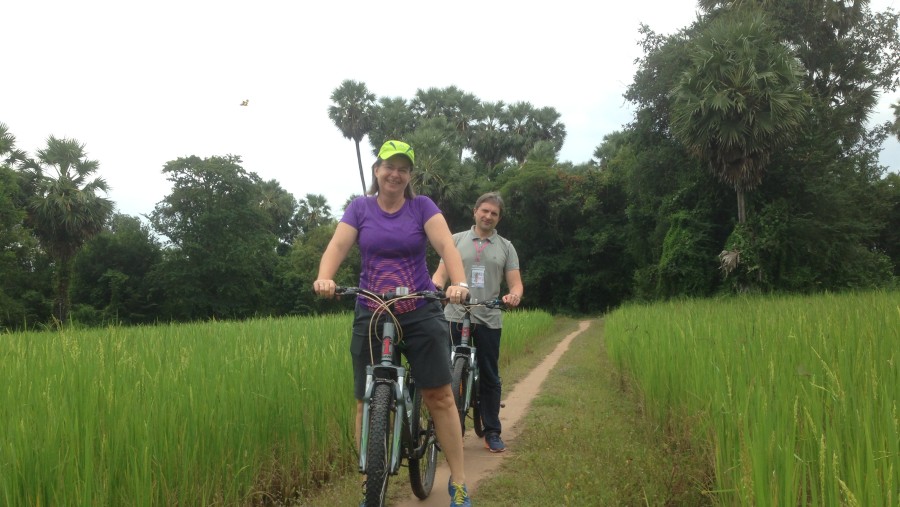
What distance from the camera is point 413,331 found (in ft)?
11.0

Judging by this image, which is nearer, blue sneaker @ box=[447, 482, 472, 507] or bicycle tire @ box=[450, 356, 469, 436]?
blue sneaker @ box=[447, 482, 472, 507]

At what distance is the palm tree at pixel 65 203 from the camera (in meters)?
28.3

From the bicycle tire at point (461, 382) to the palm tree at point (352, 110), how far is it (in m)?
40.8

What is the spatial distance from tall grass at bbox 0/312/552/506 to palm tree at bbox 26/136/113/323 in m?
26.7

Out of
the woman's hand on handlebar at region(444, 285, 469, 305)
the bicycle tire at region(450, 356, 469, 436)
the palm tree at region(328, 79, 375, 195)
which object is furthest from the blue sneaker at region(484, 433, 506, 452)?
the palm tree at region(328, 79, 375, 195)

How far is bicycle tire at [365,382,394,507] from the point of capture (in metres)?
3.07

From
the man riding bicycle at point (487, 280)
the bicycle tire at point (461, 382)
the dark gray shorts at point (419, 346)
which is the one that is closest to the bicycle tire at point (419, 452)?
the dark gray shorts at point (419, 346)

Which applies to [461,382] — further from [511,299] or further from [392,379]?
[392,379]

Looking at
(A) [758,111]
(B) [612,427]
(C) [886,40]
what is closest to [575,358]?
(B) [612,427]

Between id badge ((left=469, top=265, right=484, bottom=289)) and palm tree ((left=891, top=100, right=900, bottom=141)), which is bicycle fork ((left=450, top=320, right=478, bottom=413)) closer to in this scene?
id badge ((left=469, top=265, right=484, bottom=289))

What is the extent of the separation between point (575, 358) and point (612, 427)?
8.42m

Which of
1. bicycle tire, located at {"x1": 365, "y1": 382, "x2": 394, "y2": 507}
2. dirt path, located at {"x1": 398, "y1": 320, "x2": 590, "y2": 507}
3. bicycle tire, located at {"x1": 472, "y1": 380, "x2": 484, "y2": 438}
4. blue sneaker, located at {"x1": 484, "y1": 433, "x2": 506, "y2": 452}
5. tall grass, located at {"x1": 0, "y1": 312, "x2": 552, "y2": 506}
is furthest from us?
bicycle tire, located at {"x1": 472, "y1": 380, "x2": 484, "y2": 438}

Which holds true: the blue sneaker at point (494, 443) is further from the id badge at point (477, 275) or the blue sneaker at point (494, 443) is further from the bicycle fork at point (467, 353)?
the id badge at point (477, 275)

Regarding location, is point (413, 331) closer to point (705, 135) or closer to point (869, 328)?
point (869, 328)
